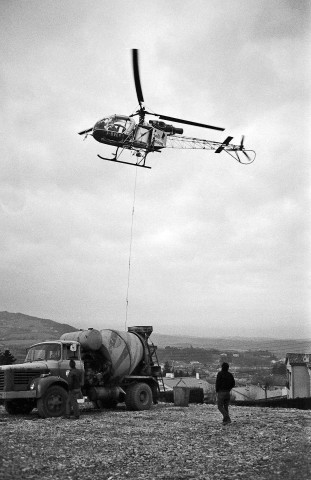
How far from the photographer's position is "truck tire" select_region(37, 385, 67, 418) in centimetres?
1471

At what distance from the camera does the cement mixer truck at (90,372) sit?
14.9 meters

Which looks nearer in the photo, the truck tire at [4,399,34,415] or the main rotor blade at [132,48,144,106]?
the truck tire at [4,399,34,415]

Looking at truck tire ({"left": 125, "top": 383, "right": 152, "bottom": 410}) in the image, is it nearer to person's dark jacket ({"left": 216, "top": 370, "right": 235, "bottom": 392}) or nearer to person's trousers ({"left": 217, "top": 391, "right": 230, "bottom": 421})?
person's trousers ({"left": 217, "top": 391, "right": 230, "bottom": 421})

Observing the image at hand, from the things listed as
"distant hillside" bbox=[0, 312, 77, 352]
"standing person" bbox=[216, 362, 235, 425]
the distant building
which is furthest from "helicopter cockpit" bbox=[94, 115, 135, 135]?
"distant hillside" bbox=[0, 312, 77, 352]

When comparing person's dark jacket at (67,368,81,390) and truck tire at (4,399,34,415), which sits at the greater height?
person's dark jacket at (67,368,81,390)

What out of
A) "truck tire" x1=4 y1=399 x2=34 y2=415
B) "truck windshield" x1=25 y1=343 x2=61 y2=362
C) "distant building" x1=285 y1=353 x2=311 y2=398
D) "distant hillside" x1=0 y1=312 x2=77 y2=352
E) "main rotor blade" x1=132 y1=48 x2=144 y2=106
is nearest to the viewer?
"truck tire" x1=4 y1=399 x2=34 y2=415

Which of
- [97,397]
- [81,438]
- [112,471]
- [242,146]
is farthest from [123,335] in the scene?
[242,146]

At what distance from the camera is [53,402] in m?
14.9

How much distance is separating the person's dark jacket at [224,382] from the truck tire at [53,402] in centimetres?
476

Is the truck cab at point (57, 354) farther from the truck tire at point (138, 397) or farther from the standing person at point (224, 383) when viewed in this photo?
the standing person at point (224, 383)

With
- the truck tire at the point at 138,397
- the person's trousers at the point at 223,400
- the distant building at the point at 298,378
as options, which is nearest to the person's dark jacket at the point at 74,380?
the truck tire at the point at 138,397

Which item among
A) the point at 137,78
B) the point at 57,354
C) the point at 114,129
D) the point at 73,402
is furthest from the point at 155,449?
the point at 114,129

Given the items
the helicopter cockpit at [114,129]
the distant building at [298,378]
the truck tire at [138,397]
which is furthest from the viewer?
the distant building at [298,378]

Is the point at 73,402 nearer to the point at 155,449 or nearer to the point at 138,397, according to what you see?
the point at 138,397
